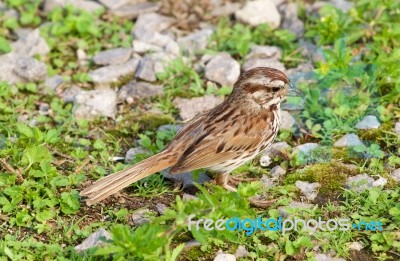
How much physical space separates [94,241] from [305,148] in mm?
2482

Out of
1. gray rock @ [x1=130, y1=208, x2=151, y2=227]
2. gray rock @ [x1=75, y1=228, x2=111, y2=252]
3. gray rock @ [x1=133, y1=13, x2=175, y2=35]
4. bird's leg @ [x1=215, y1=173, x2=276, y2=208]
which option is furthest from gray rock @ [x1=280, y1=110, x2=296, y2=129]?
gray rock @ [x1=75, y1=228, x2=111, y2=252]

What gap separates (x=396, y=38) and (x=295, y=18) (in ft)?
4.69

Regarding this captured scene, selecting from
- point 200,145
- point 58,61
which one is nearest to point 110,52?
point 58,61

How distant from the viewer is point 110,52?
967cm

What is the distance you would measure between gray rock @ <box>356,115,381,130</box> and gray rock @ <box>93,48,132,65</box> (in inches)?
114

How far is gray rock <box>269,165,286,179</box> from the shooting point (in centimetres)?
769


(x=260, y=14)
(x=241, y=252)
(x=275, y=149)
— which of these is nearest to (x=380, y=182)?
(x=275, y=149)

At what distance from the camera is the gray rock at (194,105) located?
872 centimetres

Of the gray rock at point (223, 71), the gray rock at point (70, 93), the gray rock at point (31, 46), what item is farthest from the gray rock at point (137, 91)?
the gray rock at point (31, 46)

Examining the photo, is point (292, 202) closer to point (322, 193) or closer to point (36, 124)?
point (322, 193)

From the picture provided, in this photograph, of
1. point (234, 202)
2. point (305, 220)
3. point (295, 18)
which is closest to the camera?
point (234, 202)

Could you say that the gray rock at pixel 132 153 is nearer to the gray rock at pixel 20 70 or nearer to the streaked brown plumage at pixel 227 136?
the streaked brown plumage at pixel 227 136

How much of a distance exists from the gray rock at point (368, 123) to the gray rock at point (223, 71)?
5.22 ft

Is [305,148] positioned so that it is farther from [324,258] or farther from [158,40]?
[158,40]
